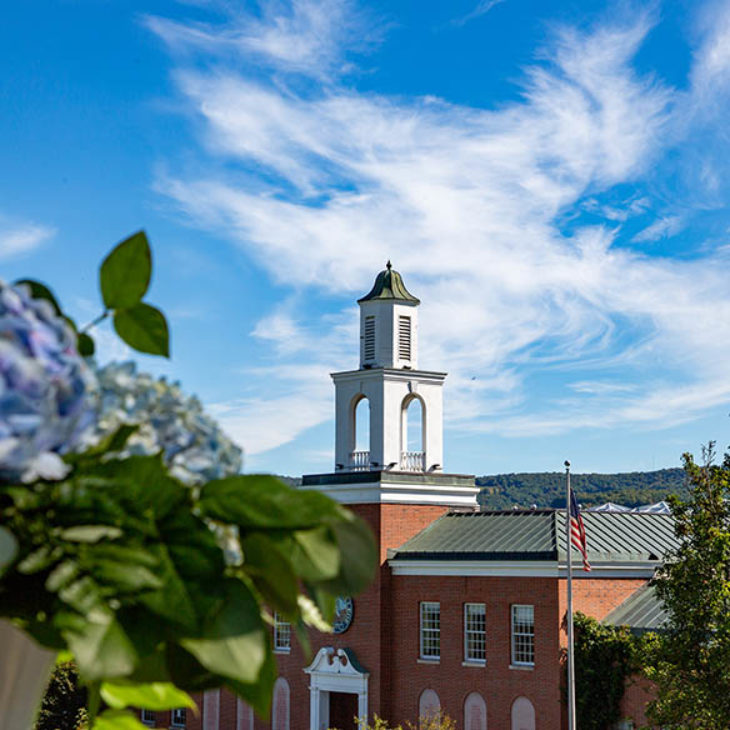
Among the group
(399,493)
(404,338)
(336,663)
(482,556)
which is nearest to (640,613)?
(482,556)

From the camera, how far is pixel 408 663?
3422 cm

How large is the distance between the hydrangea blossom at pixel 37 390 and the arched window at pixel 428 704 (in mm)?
33322

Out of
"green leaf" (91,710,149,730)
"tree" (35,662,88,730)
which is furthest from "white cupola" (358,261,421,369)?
"green leaf" (91,710,149,730)

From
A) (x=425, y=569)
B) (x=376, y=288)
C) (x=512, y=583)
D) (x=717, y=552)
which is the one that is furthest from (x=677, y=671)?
(x=376, y=288)

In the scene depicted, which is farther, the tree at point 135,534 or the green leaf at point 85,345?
the green leaf at point 85,345

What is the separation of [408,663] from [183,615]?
1347 inches

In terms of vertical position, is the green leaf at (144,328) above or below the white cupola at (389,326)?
below

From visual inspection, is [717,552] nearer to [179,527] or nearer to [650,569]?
[650,569]

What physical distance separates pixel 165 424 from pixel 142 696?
511mm

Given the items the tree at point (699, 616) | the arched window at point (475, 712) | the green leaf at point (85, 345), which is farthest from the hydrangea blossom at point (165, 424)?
the arched window at point (475, 712)

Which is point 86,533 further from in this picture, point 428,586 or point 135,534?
point 428,586

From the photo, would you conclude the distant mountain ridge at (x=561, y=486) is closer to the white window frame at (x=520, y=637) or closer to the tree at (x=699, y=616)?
the white window frame at (x=520, y=637)

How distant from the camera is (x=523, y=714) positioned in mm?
30844

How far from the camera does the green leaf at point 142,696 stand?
1633mm
